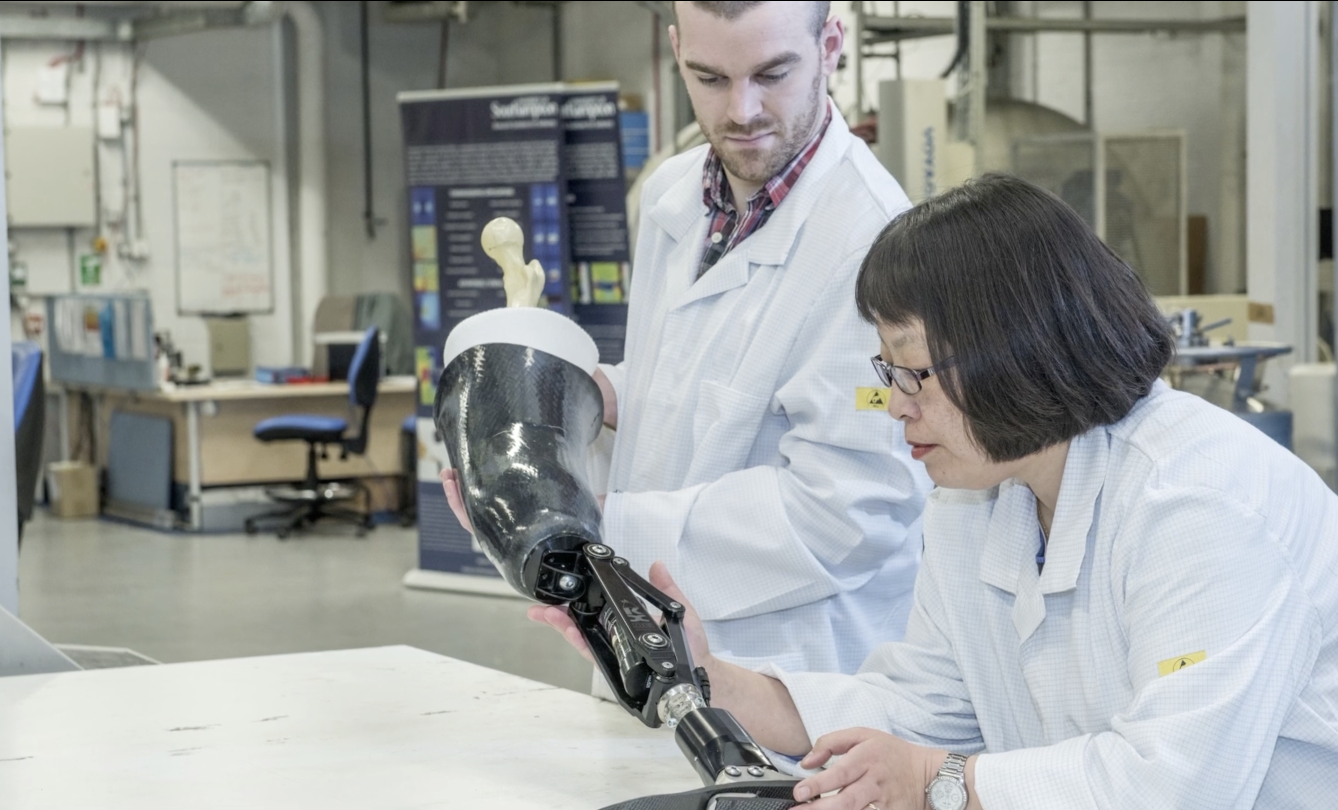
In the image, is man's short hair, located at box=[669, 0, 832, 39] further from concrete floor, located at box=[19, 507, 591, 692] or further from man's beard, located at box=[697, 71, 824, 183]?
concrete floor, located at box=[19, 507, 591, 692]

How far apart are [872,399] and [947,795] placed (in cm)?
49

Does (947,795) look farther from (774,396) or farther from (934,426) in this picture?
(774,396)

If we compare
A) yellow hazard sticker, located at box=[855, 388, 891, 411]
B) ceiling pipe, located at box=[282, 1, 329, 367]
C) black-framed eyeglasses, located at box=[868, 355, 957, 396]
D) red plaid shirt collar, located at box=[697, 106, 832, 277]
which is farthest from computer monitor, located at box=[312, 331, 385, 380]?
black-framed eyeglasses, located at box=[868, 355, 957, 396]

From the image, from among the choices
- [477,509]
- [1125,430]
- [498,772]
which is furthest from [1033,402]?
[498,772]

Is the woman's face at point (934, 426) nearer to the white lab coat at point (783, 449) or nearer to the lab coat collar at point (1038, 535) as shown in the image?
the lab coat collar at point (1038, 535)

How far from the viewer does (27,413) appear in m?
4.14

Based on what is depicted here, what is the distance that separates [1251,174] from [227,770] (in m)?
5.47

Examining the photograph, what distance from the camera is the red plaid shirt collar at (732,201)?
1.73 meters

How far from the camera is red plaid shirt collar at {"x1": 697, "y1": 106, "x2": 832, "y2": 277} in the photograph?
5.69 feet

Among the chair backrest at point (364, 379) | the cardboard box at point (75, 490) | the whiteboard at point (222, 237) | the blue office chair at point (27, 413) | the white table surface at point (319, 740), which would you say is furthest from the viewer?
the whiteboard at point (222, 237)

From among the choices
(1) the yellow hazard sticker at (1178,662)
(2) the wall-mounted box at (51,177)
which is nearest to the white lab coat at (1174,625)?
(1) the yellow hazard sticker at (1178,662)

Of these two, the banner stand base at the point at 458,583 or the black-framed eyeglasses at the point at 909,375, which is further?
the banner stand base at the point at 458,583

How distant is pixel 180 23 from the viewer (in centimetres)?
999

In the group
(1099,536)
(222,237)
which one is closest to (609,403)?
(1099,536)
